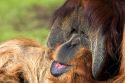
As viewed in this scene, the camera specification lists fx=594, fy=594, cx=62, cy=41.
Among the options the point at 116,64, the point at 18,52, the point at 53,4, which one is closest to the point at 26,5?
the point at 53,4

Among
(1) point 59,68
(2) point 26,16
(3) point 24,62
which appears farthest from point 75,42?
(2) point 26,16

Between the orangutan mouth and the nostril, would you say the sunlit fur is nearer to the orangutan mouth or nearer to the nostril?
the orangutan mouth

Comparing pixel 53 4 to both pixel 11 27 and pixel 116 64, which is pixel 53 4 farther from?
pixel 116 64

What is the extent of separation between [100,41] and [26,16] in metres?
5.45

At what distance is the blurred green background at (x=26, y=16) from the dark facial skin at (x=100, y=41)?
4270 millimetres

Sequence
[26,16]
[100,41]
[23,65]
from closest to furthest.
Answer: [100,41] < [23,65] < [26,16]

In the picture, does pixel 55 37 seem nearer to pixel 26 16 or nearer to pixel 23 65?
pixel 23 65

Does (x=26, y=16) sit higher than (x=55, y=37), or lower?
higher

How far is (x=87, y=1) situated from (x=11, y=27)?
5.16 m

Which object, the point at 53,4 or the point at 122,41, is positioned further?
the point at 53,4

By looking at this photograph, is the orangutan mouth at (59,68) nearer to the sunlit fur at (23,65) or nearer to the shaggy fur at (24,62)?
the shaggy fur at (24,62)

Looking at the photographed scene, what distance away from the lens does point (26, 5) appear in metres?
8.66

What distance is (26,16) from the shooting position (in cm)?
827

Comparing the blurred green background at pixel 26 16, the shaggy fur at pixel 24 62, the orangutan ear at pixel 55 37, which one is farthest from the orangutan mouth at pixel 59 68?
the blurred green background at pixel 26 16
